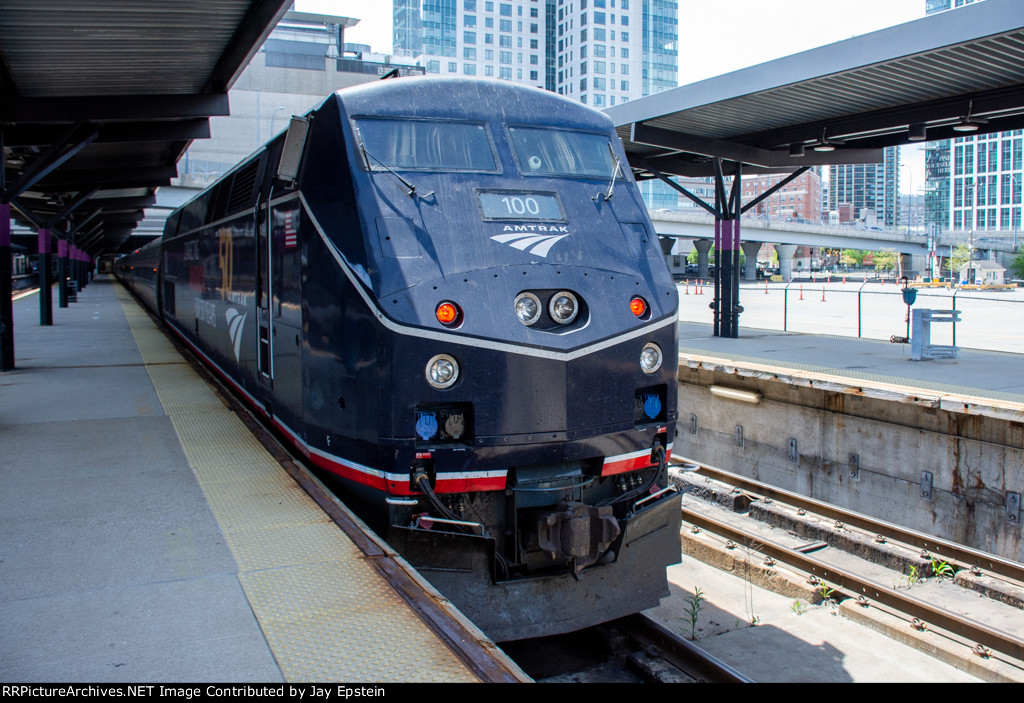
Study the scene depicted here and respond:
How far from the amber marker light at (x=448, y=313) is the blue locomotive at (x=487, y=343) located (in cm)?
1

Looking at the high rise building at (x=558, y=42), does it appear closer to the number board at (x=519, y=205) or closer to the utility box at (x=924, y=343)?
the utility box at (x=924, y=343)

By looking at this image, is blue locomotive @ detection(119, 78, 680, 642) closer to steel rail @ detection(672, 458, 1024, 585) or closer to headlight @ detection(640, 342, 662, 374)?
headlight @ detection(640, 342, 662, 374)

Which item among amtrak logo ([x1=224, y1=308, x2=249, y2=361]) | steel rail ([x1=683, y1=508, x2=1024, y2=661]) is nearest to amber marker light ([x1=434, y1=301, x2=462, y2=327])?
amtrak logo ([x1=224, y1=308, x2=249, y2=361])

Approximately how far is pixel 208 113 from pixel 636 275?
34.7 feet

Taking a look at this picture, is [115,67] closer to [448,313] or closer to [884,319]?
[448,313]

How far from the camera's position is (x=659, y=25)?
128625mm

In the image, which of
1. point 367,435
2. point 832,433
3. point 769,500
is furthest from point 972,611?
point 367,435

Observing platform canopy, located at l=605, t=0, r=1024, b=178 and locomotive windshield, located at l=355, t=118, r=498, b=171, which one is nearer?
locomotive windshield, located at l=355, t=118, r=498, b=171

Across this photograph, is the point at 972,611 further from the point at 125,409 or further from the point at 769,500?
the point at 125,409

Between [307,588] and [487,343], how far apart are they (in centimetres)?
177

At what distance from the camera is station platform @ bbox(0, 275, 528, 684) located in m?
3.66

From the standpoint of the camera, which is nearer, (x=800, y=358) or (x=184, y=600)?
(x=184, y=600)

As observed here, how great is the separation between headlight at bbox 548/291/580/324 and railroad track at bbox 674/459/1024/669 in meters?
1.98

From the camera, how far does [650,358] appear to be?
19.3ft
